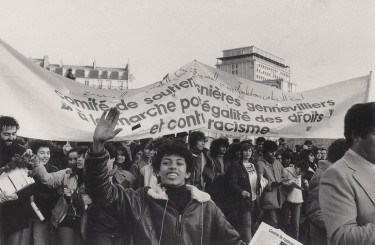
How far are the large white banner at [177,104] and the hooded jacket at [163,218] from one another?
1.98 metres

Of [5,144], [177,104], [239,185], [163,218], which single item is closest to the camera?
[163,218]

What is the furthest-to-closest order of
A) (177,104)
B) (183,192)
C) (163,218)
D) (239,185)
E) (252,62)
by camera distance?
(252,62) < (239,185) < (177,104) < (183,192) < (163,218)

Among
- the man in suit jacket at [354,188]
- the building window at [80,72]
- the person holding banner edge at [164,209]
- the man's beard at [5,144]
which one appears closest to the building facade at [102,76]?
the building window at [80,72]

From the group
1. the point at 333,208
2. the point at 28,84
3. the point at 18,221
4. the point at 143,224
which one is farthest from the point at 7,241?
the point at 333,208

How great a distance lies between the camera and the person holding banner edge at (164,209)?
7.63 ft

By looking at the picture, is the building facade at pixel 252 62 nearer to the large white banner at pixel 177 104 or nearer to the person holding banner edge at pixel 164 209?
the large white banner at pixel 177 104

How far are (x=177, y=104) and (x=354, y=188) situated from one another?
10.9 ft

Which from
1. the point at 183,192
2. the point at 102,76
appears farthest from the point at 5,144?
the point at 102,76

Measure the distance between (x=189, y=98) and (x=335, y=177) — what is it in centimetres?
332

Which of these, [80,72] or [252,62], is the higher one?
[80,72]

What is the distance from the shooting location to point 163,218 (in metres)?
2.51

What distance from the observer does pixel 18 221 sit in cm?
424

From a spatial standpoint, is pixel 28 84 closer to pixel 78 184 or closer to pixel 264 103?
pixel 78 184

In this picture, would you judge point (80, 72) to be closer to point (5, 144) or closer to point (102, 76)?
point (102, 76)
